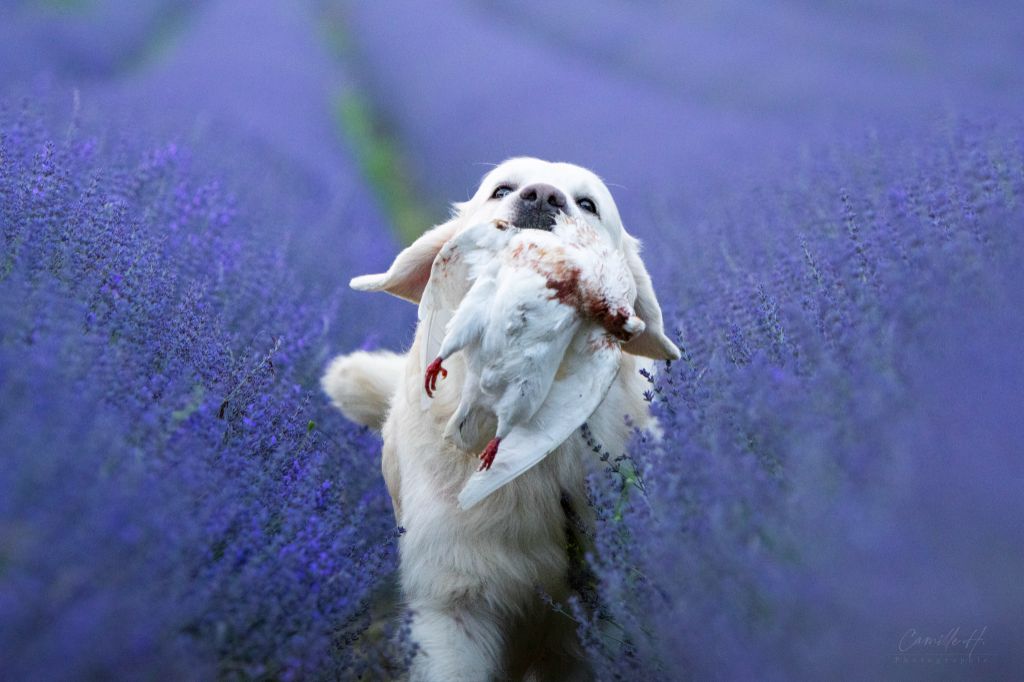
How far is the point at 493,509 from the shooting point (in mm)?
1979

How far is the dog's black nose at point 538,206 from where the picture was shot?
6.09 feet

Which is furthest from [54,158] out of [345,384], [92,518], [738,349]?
[738,349]

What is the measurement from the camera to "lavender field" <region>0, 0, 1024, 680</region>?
38.8 inches

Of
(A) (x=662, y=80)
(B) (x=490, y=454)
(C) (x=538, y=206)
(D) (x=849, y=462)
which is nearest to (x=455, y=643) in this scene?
(B) (x=490, y=454)

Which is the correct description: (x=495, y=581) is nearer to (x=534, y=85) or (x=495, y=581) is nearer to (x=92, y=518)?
(x=92, y=518)

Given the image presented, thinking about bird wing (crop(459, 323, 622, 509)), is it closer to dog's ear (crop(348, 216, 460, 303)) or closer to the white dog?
the white dog

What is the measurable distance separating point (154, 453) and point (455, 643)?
866 millimetres

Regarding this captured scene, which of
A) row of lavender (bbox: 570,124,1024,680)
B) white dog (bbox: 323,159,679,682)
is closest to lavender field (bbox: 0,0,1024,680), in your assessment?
row of lavender (bbox: 570,124,1024,680)

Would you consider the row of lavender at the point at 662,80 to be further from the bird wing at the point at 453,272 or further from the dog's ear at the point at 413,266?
the bird wing at the point at 453,272

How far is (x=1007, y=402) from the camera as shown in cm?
102

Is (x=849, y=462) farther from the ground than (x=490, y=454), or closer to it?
closer to it

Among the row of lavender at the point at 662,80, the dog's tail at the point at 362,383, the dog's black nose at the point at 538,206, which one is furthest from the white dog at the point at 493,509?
the row of lavender at the point at 662,80

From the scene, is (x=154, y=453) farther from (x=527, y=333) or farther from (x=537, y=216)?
(x=537, y=216)

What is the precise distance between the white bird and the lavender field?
7.9 inches
